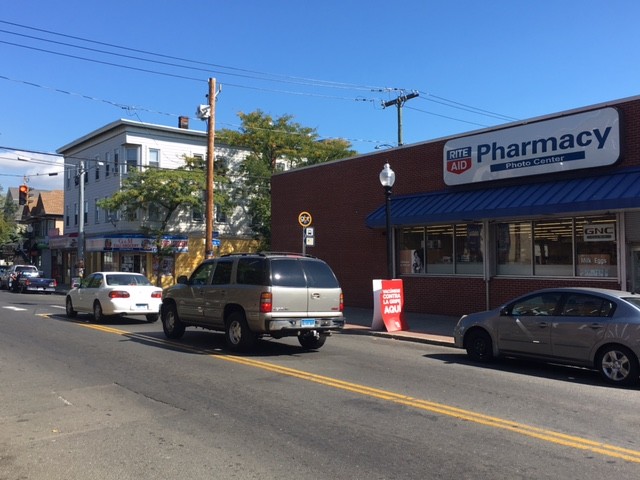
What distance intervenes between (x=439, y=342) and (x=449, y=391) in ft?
17.0

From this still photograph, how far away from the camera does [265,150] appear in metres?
41.4

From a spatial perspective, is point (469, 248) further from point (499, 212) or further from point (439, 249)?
point (499, 212)

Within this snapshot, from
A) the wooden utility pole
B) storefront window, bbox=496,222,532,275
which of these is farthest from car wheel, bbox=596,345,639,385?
the wooden utility pole

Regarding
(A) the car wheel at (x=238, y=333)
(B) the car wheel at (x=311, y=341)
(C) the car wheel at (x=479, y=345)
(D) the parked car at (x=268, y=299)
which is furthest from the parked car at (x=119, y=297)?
(C) the car wheel at (x=479, y=345)

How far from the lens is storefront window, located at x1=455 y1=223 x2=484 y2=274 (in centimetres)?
1772

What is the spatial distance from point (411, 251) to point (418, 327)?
4.68m

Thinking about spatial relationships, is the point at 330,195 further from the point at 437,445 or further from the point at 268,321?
the point at 437,445

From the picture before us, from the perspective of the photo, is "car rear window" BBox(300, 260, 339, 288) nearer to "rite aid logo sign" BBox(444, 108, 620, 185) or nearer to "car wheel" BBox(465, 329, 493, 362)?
"car wheel" BBox(465, 329, 493, 362)

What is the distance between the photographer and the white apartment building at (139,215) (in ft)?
126

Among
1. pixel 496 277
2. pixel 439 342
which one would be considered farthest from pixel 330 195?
pixel 439 342

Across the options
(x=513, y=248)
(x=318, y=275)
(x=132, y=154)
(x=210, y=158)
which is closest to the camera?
(x=318, y=275)

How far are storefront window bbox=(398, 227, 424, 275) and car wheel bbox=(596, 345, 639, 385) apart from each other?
10.8 meters

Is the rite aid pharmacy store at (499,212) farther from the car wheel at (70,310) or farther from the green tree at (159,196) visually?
the green tree at (159,196)

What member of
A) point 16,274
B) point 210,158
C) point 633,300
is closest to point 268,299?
point 633,300
